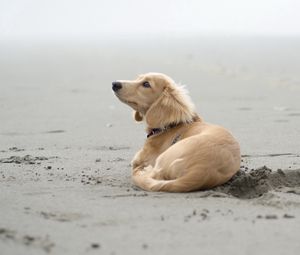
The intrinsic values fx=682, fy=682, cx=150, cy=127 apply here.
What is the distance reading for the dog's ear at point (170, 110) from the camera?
6375 millimetres

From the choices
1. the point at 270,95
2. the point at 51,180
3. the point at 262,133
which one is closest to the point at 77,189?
the point at 51,180

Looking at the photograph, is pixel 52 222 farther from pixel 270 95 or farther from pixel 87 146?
pixel 270 95

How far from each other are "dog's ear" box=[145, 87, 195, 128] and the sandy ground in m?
0.62

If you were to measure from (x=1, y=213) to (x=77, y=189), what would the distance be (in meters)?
1.01

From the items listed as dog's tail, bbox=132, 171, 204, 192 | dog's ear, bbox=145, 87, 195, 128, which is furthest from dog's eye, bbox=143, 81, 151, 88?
dog's tail, bbox=132, 171, 204, 192

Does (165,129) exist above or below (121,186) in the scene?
above

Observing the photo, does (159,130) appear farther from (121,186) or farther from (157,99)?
(121,186)

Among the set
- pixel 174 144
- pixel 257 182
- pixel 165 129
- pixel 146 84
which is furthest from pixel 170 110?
pixel 257 182

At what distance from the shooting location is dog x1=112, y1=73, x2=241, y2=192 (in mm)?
5495

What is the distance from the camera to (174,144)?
236 inches

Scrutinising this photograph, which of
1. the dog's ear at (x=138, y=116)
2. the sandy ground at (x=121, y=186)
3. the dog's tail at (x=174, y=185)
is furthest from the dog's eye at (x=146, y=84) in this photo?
the dog's tail at (x=174, y=185)

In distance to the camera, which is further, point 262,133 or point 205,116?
point 205,116

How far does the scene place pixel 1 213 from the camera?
4754mm

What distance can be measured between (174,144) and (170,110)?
0.54 metres
